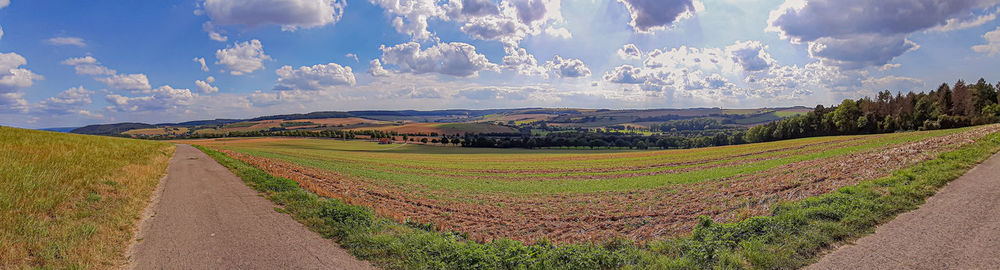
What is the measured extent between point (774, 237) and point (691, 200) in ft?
27.0

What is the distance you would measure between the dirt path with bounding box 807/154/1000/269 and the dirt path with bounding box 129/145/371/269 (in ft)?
28.3

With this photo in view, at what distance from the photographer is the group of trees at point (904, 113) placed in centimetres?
5822

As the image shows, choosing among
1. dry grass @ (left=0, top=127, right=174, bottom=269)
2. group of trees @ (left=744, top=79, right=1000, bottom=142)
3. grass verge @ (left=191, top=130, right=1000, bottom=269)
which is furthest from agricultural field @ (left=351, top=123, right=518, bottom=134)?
→ grass verge @ (left=191, top=130, right=1000, bottom=269)

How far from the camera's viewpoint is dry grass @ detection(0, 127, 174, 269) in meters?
6.33

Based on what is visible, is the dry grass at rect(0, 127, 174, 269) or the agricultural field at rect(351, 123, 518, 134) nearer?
the dry grass at rect(0, 127, 174, 269)

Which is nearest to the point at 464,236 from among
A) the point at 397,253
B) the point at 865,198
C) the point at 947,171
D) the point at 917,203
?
the point at 397,253

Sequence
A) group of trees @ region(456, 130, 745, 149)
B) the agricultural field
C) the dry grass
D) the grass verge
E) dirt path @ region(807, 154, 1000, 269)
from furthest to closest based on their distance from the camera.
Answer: the agricultural field < group of trees @ region(456, 130, 745, 149) < the grass verge < the dry grass < dirt path @ region(807, 154, 1000, 269)

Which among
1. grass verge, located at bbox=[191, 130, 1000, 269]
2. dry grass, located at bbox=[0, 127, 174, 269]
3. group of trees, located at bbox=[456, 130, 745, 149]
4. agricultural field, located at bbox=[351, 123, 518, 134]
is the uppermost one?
dry grass, located at bbox=[0, 127, 174, 269]

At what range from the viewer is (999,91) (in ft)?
188

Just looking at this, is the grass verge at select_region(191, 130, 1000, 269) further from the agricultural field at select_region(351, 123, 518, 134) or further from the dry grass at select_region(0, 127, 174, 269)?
the agricultural field at select_region(351, 123, 518, 134)

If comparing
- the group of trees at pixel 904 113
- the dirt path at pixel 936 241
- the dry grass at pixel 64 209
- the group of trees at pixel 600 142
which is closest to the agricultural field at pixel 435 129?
the group of trees at pixel 600 142

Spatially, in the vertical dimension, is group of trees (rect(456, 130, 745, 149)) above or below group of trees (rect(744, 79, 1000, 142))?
below

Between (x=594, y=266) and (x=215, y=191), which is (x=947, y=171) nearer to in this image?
(x=594, y=266)

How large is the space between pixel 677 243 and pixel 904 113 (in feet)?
295
